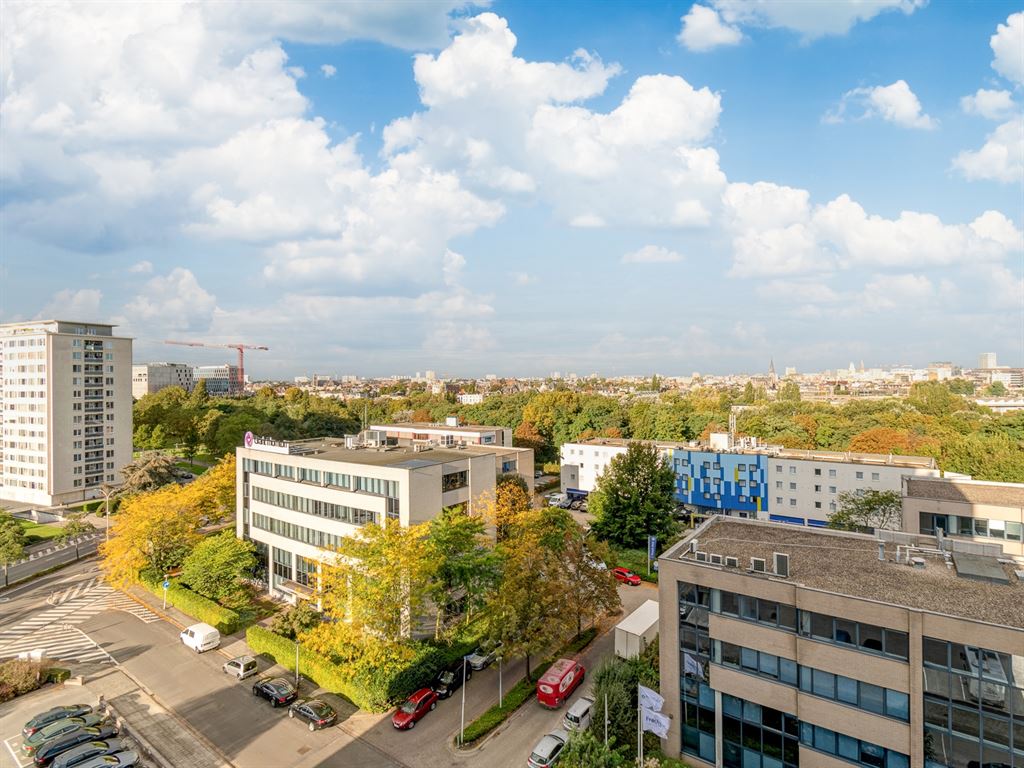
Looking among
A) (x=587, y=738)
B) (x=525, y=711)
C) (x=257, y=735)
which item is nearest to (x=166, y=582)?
(x=257, y=735)

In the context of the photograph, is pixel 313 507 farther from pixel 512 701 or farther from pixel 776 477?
pixel 776 477

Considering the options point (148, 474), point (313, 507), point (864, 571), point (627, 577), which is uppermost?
point (864, 571)

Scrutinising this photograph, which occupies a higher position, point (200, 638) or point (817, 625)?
point (817, 625)

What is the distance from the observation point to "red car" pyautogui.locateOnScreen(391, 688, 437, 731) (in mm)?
26172

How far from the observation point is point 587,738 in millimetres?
21531

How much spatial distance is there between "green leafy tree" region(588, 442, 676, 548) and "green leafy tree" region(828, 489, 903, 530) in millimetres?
15044

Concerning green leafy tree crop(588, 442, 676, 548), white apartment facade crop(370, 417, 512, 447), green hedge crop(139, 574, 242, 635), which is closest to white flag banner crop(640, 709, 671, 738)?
green hedge crop(139, 574, 242, 635)

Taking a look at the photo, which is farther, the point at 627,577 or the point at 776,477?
the point at 776,477

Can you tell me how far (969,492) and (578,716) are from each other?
31.2m

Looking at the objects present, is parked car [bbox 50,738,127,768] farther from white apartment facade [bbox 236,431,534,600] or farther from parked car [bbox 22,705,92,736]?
white apartment facade [bbox 236,431,534,600]

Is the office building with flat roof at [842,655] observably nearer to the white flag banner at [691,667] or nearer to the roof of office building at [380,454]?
the white flag banner at [691,667]

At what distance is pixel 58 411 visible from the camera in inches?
2788

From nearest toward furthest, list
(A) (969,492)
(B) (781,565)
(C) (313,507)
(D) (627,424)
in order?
(B) (781,565) → (A) (969,492) → (C) (313,507) → (D) (627,424)

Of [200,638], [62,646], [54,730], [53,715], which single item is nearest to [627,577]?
[200,638]
